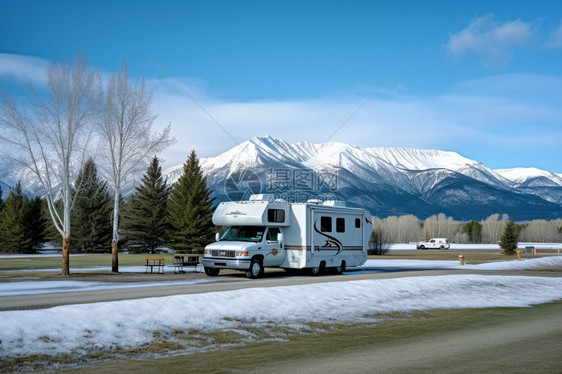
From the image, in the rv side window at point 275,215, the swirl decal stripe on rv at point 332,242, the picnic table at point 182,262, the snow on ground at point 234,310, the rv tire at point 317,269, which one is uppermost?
the rv side window at point 275,215

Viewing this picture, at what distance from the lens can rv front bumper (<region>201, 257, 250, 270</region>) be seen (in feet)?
80.4

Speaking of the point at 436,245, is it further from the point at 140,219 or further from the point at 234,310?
the point at 234,310

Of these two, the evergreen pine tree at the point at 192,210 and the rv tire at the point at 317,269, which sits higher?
the evergreen pine tree at the point at 192,210

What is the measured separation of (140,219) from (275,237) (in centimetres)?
3789

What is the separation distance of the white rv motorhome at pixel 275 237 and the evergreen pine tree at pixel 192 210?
28.4 meters

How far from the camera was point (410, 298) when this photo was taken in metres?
17.9

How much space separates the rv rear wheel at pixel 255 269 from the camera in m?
24.8

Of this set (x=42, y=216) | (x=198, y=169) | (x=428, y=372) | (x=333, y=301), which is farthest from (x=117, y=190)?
(x=42, y=216)

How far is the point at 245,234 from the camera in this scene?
85.1 ft

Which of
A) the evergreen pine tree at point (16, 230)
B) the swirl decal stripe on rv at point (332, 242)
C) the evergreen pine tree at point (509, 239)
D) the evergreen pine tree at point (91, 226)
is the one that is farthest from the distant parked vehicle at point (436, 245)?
the swirl decal stripe on rv at point (332, 242)

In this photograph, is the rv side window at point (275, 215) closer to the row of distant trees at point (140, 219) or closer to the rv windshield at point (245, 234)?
the rv windshield at point (245, 234)

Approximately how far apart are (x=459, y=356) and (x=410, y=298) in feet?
26.8

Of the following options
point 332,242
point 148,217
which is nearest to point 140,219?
point 148,217

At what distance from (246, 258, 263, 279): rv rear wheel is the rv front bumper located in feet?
0.98
